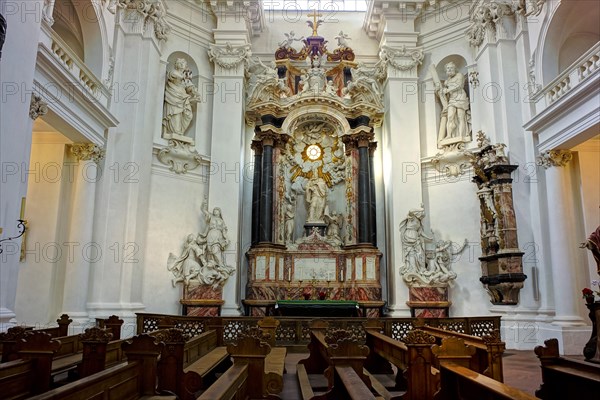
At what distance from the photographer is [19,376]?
394 centimetres

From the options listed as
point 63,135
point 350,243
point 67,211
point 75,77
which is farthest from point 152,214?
point 350,243

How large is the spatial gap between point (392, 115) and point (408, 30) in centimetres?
276

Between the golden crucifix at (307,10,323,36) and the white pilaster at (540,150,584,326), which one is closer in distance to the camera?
the white pilaster at (540,150,584,326)

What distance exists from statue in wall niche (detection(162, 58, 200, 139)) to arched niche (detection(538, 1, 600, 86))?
9.03 m

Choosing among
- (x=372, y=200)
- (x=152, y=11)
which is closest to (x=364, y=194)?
(x=372, y=200)

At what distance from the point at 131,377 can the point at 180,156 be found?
10032 millimetres

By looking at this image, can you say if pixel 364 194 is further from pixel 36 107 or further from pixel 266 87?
pixel 36 107

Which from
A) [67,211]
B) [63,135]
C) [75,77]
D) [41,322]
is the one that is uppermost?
[75,77]

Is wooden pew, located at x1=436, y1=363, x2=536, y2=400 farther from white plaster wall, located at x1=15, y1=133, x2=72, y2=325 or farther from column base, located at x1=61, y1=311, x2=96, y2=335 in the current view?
white plaster wall, located at x1=15, y1=133, x2=72, y2=325

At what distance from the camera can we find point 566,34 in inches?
436

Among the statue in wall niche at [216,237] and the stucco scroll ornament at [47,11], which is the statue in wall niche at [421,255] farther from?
the stucco scroll ornament at [47,11]

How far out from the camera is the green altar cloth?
12008 mm

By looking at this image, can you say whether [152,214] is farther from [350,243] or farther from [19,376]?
[19,376]

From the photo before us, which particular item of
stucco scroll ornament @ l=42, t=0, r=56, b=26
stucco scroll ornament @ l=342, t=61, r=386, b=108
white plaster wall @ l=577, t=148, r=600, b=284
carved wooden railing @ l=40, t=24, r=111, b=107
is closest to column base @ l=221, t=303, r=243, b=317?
carved wooden railing @ l=40, t=24, r=111, b=107
